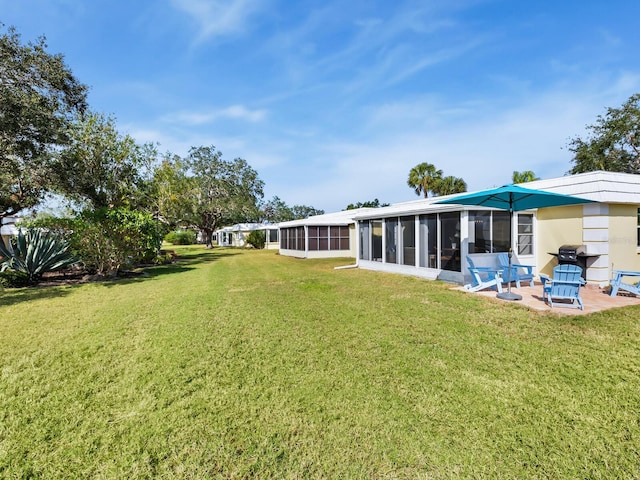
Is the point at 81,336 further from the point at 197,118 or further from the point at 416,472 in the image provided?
the point at 197,118

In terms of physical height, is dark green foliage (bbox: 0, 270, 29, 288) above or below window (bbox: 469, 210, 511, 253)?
below

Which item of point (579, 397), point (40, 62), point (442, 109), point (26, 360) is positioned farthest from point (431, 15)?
point (40, 62)

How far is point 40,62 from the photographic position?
11.2m

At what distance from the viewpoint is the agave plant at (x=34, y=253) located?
35.0ft

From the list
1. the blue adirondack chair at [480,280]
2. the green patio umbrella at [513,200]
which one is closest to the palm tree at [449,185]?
the blue adirondack chair at [480,280]

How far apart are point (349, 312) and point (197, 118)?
13.1 meters

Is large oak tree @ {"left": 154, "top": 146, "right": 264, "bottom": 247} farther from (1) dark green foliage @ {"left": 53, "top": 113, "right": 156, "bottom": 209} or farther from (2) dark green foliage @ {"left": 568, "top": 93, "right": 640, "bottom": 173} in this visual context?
(2) dark green foliage @ {"left": 568, "top": 93, "right": 640, "bottom": 173}

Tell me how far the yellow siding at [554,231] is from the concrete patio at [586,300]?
138 centimetres

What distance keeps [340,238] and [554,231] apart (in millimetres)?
13817

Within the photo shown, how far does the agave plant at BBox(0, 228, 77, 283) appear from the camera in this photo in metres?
10.7

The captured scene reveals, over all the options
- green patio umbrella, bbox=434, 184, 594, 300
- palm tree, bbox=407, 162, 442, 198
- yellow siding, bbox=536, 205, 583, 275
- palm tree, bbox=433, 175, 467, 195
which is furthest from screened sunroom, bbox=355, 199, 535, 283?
palm tree, bbox=433, 175, 467, 195

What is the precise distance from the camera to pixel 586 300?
23.5 ft

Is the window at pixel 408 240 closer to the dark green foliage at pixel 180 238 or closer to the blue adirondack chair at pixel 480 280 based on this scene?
the blue adirondack chair at pixel 480 280

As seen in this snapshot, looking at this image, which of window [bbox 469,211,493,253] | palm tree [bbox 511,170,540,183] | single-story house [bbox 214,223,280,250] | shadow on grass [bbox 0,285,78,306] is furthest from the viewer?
single-story house [bbox 214,223,280,250]
